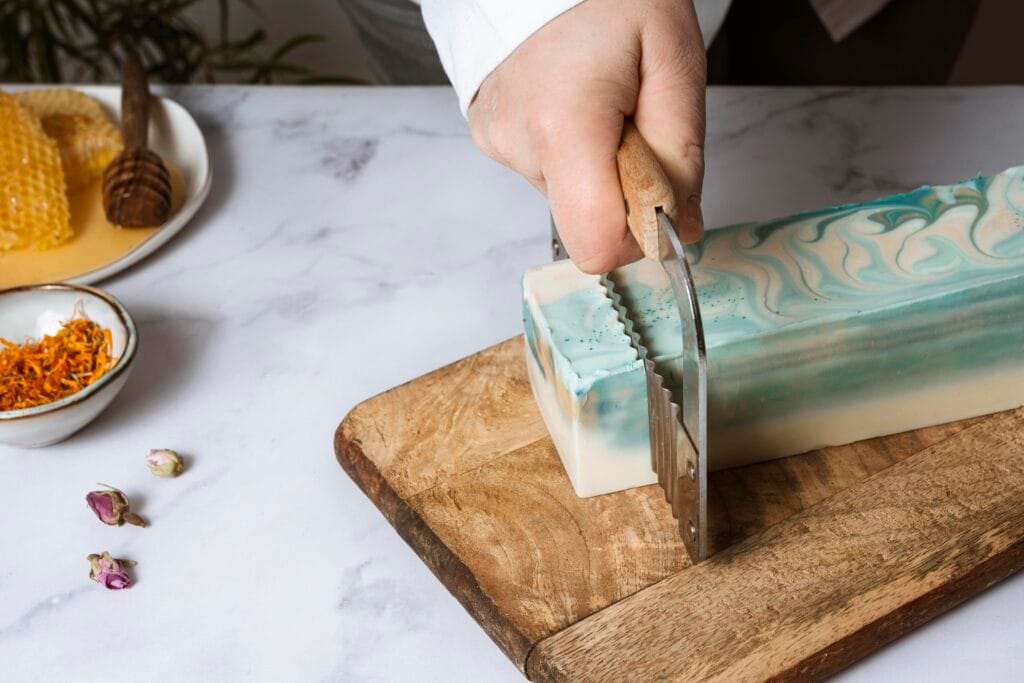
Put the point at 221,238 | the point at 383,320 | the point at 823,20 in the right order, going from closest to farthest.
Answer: the point at 383,320, the point at 221,238, the point at 823,20

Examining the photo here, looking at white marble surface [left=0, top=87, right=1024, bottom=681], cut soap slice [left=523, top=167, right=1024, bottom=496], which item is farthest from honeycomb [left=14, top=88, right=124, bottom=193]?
cut soap slice [left=523, top=167, right=1024, bottom=496]

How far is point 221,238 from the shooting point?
1438mm

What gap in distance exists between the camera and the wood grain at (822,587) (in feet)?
2.87

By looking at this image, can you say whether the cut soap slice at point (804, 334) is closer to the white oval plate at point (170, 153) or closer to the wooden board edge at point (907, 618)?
the wooden board edge at point (907, 618)

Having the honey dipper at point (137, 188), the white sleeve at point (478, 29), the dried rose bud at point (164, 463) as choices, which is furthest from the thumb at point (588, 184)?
the honey dipper at point (137, 188)

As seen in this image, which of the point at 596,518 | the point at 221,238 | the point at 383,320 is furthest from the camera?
the point at 221,238

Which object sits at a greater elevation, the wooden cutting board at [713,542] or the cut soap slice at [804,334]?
the cut soap slice at [804,334]

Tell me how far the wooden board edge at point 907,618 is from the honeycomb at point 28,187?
968 millimetres

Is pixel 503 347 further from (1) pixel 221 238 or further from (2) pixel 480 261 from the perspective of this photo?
(1) pixel 221 238

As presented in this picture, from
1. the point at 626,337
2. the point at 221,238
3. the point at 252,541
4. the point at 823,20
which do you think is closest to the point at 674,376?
the point at 626,337

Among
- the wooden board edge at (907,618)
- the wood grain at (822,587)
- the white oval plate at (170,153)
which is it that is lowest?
the wooden board edge at (907,618)

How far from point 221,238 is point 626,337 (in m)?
0.67

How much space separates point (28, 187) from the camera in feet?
4.35

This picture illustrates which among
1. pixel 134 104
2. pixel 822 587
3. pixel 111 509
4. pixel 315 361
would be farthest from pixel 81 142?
pixel 822 587
